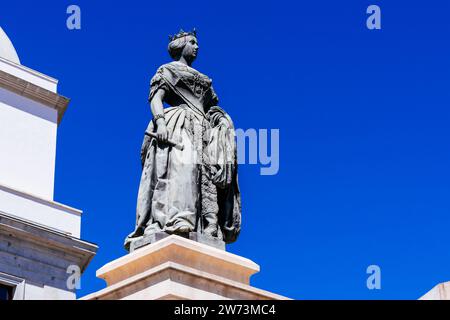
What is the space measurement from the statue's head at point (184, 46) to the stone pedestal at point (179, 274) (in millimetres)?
3003

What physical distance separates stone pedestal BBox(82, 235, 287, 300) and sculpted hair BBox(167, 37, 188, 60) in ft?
10.0

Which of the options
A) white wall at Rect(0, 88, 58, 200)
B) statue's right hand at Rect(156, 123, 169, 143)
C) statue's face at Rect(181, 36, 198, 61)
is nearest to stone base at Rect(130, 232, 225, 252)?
statue's right hand at Rect(156, 123, 169, 143)

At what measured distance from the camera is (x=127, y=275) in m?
11.3

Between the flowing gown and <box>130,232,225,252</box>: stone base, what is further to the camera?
the flowing gown

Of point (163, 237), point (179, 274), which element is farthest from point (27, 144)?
point (179, 274)

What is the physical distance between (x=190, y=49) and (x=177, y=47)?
0.17 metres

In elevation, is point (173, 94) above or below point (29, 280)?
below

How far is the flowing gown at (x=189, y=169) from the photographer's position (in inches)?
464

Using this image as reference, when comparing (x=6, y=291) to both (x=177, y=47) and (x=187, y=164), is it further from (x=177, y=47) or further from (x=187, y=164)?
(x=187, y=164)

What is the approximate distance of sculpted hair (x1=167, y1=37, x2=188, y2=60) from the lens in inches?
520

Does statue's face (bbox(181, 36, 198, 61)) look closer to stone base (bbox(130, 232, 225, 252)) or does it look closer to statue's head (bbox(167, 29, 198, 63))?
statue's head (bbox(167, 29, 198, 63))
